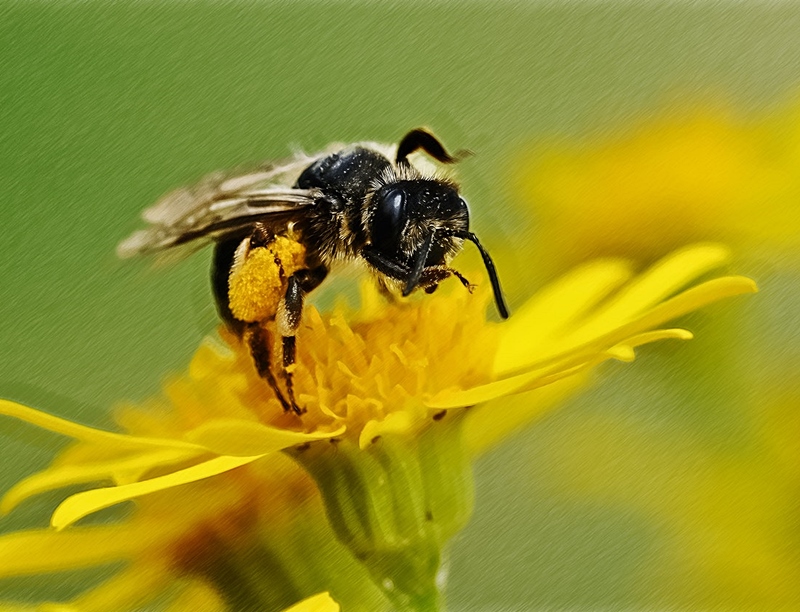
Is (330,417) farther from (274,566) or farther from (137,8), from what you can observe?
(137,8)

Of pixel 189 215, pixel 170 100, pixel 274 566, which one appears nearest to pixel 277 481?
pixel 274 566

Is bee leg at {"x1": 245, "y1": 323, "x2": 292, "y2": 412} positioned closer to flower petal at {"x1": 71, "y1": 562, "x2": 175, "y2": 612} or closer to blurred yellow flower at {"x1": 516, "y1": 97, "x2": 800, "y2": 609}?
flower petal at {"x1": 71, "y1": 562, "x2": 175, "y2": 612}

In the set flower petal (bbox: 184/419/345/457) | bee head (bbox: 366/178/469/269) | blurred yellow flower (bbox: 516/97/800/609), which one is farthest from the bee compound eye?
blurred yellow flower (bbox: 516/97/800/609)

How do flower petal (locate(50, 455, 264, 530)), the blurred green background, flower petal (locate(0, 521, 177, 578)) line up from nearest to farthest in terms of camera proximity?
1. flower petal (locate(50, 455, 264, 530))
2. flower petal (locate(0, 521, 177, 578))
3. the blurred green background

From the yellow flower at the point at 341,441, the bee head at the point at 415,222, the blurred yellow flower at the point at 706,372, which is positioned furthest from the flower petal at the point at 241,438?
the blurred yellow flower at the point at 706,372

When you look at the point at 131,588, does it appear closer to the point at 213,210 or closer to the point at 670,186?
the point at 213,210

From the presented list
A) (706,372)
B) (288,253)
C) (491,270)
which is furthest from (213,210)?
(706,372)

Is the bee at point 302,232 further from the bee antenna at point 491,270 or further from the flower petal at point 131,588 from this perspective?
the flower petal at point 131,588
